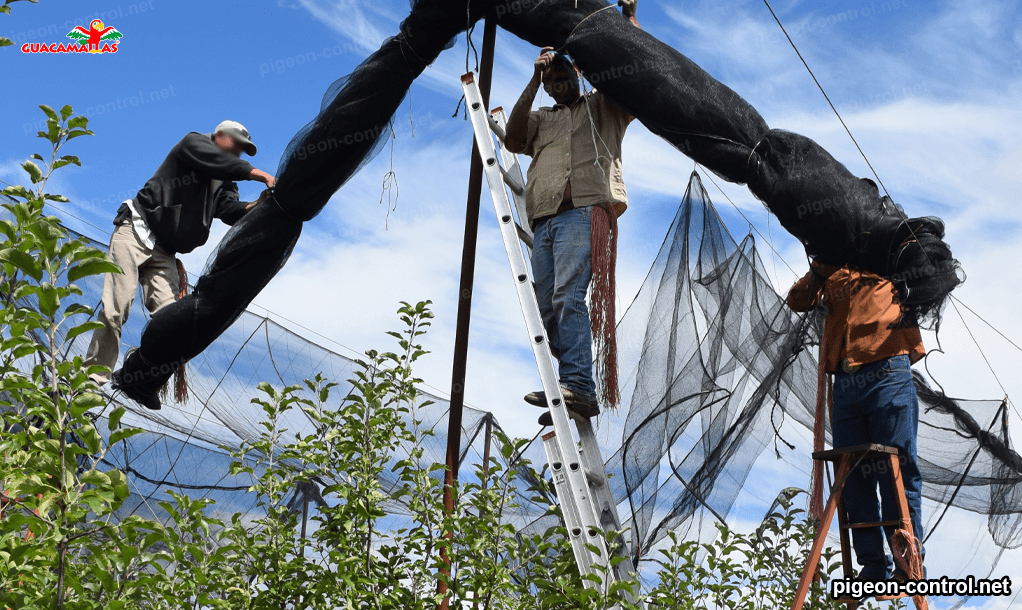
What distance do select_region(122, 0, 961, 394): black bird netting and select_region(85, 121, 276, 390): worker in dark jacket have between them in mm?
637

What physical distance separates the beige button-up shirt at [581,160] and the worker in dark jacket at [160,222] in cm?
177

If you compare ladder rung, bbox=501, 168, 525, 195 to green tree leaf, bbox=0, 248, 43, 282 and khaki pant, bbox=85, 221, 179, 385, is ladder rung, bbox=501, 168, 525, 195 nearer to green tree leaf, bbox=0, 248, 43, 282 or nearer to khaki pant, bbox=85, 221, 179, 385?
khaki pant, bbox=85, 221, 179, 385

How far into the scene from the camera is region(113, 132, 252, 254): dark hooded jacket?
185 inches

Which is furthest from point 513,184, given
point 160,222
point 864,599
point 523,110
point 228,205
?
point 864,599

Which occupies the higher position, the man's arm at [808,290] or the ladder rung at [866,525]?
the man's arm at [808,290]

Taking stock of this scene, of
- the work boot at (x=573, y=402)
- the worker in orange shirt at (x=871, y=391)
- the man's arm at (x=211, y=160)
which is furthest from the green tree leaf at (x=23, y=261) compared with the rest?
the worker in orange shirt at (x=871, y=391)

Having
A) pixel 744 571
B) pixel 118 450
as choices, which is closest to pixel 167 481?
pixel 118 450

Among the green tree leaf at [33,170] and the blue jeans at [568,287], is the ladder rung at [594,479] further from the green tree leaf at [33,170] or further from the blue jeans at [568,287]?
the green tree leaf at [33,170]

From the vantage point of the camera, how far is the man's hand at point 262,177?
4242mm

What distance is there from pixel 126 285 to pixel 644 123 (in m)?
3.18

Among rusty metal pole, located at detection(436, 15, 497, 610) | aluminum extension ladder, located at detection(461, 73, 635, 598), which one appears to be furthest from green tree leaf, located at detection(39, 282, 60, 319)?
rusty metal pole, located at detection(436, 15, 497, 610)

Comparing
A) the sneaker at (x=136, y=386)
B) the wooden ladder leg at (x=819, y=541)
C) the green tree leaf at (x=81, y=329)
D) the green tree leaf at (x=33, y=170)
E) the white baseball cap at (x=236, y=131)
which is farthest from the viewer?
the white baseball cap at (x=236, y=131)

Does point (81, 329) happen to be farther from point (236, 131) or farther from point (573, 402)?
point (236, 131)

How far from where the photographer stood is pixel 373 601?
10.2ft
